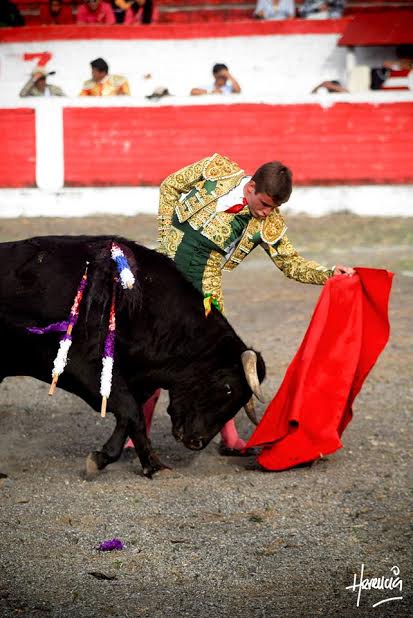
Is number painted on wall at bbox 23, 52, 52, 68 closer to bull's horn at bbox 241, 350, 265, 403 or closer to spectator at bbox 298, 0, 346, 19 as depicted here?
spectator at bbox 298, 0, 346, 19

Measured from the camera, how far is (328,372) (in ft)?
14.5

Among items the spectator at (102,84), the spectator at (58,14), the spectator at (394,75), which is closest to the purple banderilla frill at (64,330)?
the spectator at (102,84)

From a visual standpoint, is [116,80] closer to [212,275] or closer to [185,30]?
[185,30]

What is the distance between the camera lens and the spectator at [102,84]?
1267cm

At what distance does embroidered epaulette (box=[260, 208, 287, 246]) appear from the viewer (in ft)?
13.7

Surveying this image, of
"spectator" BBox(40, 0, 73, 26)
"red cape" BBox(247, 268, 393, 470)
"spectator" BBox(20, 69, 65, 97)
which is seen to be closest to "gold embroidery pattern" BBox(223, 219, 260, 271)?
"red cape" BBox(247, 268, 393, 470)

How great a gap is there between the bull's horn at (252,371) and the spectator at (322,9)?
36.3ft

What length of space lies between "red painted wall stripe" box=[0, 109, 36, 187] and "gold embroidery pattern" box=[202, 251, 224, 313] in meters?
8.84

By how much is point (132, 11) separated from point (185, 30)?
812 mm

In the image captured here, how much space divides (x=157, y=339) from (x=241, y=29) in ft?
35.6

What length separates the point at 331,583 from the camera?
10.6 ft

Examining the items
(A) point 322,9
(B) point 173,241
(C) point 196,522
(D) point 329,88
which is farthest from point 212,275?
(A) point 322,9

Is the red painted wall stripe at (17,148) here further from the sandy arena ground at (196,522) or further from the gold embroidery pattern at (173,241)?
the gold embroidery pattern at (173,241)

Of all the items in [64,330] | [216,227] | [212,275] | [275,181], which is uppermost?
[275,181]
